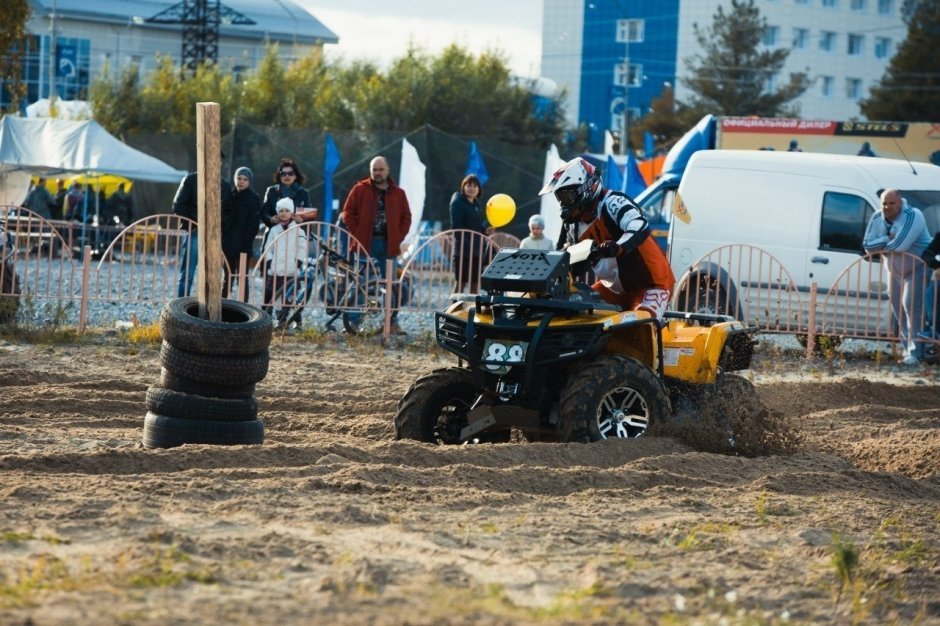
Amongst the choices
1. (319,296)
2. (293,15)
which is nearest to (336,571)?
(319,296)

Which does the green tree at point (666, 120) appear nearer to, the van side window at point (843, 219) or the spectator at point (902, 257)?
the van side window at point (843, 219)

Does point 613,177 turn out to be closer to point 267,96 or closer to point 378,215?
point 378,215

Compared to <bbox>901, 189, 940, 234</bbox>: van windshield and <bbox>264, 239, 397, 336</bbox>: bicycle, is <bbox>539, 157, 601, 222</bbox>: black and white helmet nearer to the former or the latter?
<bbox>264, 239, 397, 336</bbox>: bicycle

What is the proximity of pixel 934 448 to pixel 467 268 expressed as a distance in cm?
828

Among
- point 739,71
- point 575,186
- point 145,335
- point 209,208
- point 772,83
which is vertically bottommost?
point 145,335

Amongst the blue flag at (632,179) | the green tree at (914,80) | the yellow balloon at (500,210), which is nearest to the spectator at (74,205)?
the blue flag at (632,179)

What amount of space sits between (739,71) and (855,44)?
27668 millimetres

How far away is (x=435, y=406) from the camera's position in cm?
859

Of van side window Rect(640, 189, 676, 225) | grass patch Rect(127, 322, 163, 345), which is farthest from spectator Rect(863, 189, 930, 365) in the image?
grass patch Rect(127, 322, 163, 345)

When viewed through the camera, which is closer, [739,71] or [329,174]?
[329,174]

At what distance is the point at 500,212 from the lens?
10281 millimetres

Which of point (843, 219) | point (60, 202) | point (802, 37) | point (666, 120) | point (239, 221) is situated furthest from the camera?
point (802, 37)

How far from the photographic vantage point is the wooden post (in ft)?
26.8

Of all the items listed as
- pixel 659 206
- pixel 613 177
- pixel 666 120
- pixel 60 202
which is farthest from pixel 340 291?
pixel 666 120
